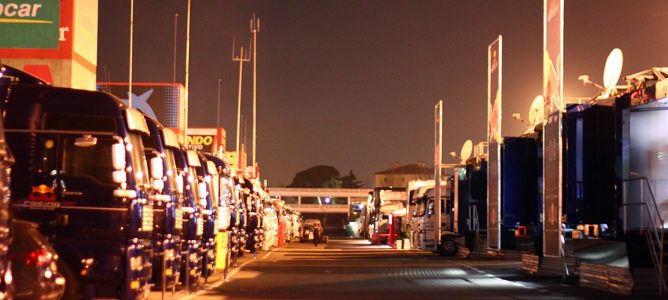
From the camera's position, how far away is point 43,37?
115 ft

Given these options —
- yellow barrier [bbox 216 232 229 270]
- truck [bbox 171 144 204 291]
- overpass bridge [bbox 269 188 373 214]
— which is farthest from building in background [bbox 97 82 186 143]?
overpass bridge [bbox 269 188 373 214]

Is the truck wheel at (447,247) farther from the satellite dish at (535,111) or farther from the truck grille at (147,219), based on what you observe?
the truck grille at (147,219)

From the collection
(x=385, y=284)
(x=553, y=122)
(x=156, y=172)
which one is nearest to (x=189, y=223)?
(x=156, y=172)

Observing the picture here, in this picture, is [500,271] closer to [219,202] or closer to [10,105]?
[219,202]

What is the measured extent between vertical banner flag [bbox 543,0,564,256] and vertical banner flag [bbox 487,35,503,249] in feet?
17.1

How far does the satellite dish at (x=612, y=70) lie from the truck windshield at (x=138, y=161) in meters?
12.9

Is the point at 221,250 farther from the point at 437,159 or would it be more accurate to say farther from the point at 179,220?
Result: the point at 437,159

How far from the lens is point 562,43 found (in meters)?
24.0

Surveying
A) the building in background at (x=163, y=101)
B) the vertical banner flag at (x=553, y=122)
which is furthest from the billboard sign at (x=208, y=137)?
the vertical banner flag at (x=553, y=122)

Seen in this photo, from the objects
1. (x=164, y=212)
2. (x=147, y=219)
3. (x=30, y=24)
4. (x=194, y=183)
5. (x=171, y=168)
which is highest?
(x=30, y=24)

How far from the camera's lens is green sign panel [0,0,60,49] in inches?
1369

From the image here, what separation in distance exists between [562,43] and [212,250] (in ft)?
27.9

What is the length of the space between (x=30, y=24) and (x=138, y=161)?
71.4 feet

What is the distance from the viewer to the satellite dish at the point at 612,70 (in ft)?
82.4
